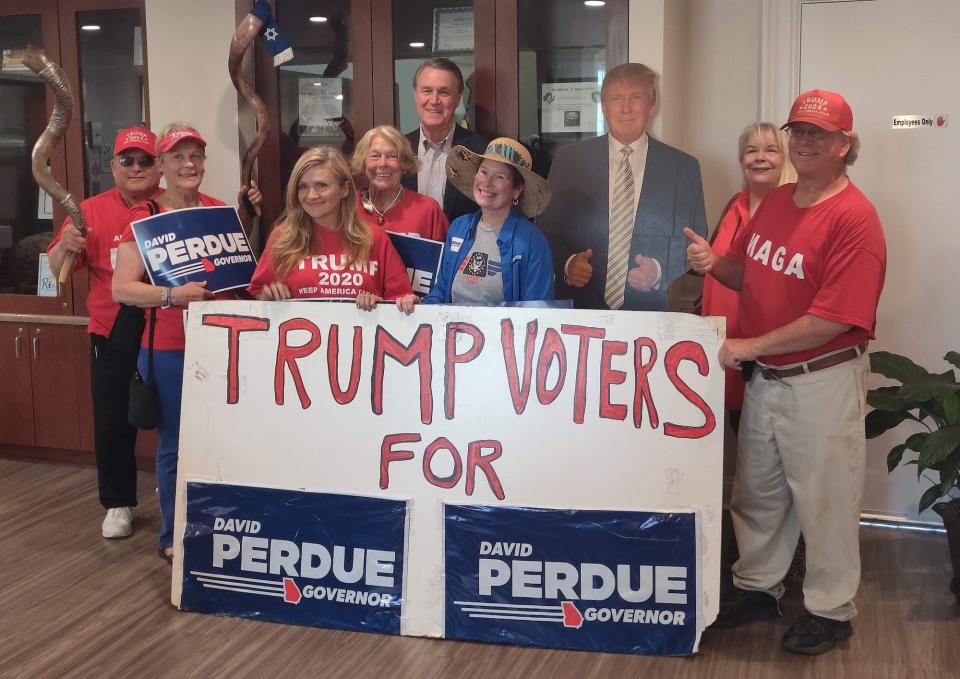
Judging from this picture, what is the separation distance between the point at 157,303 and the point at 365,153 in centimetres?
84

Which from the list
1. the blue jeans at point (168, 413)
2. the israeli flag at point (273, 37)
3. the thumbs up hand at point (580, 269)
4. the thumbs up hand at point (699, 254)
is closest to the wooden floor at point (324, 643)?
the blue jeans at point (168, 413)

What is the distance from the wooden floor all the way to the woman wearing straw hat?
1046 mm

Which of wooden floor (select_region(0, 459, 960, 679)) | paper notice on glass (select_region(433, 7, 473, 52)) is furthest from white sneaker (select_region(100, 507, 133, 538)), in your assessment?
paper notice on glass (select_region(433, 7, 473, 52))

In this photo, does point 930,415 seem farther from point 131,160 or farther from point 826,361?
point 131,160

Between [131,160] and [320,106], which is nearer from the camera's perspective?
[131,160]

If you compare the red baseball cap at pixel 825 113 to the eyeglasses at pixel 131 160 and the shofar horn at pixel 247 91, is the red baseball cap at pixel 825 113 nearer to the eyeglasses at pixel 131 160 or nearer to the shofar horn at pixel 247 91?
the shofar horn at pixel 247 91

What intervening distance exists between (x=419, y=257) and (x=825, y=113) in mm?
1337

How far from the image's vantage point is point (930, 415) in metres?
3.27

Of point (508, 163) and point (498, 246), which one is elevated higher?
point (508, 163)

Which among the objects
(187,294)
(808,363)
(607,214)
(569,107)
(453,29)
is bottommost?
(808,363)

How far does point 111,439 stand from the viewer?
151 inches

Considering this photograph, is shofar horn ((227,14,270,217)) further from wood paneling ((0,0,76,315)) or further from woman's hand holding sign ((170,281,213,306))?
wood paneling ((0,0,76,315))

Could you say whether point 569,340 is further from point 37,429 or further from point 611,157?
point 37,429

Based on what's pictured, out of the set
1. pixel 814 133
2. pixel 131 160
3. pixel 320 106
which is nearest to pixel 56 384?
pixel 131 160
